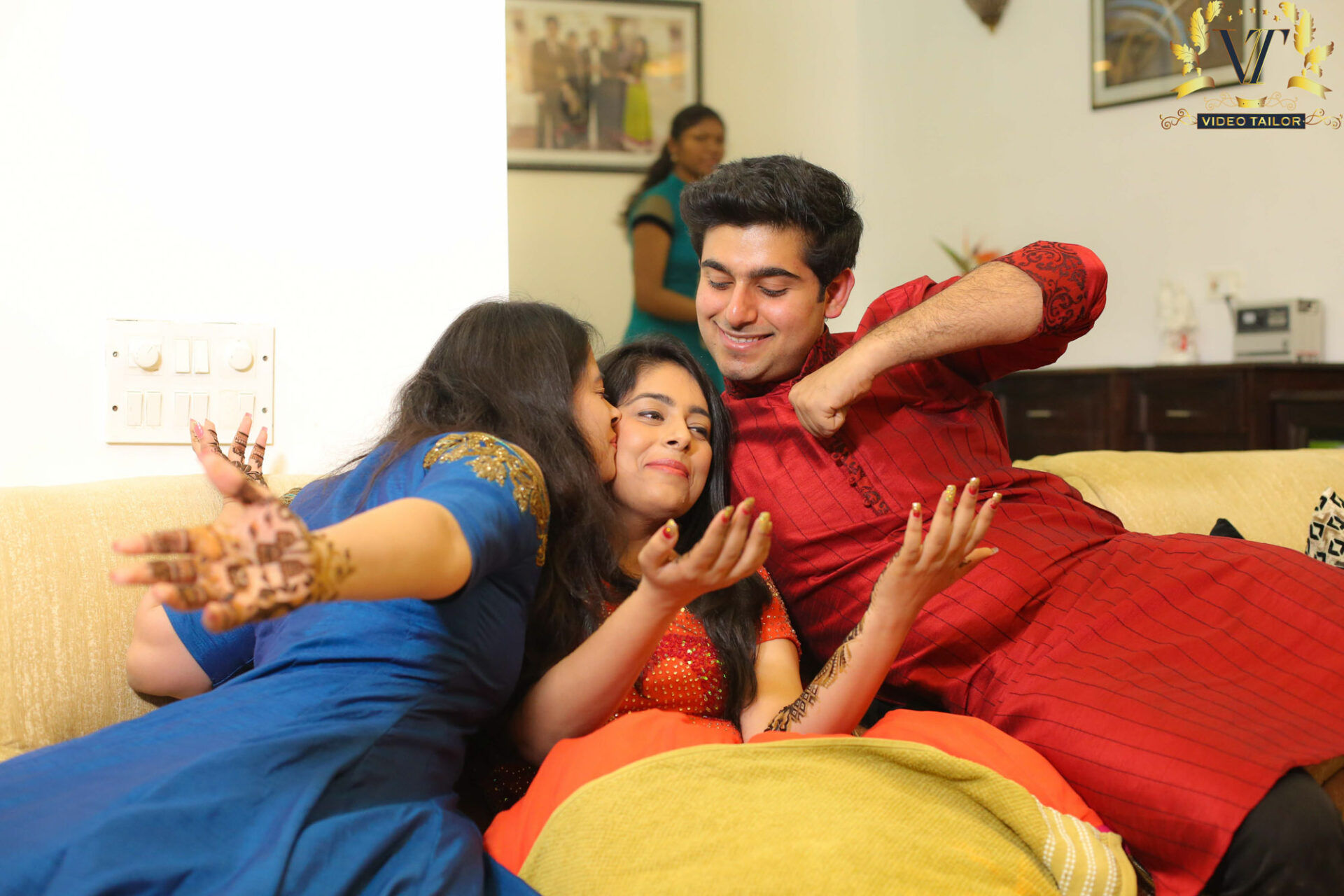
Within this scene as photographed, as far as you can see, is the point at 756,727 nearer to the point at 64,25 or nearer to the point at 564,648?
the point at 564,648

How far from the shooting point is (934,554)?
1.17 meters

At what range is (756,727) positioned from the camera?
142 centimetres

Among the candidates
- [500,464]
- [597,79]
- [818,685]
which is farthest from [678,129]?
[500,464]

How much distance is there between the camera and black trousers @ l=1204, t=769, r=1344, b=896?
106 centimetres

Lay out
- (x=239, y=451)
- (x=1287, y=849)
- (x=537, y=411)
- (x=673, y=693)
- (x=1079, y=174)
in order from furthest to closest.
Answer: (x=1079, y=174)
(x=239, y=451)
(x=673, y=693)
(x=537, y=411)
(x=1287, y=849)

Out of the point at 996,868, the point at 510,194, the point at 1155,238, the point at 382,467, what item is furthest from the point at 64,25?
the point at 1155,238

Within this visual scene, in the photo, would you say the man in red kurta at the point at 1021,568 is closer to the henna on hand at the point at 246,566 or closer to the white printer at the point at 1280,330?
the henna on hand at the point at 246,566

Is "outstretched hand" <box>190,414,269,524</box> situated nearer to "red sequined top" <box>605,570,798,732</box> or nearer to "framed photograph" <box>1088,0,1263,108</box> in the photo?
"red sequined top" <box>605,570,798,732</box>

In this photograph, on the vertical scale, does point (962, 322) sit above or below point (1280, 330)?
below

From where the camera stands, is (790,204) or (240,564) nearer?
(240,564)

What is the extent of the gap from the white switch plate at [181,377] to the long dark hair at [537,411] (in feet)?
1.13

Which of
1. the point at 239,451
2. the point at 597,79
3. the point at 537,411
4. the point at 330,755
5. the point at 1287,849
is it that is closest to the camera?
the point at 330,755

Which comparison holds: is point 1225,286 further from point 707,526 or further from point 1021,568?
point 707,526

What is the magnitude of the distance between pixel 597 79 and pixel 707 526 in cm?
346
